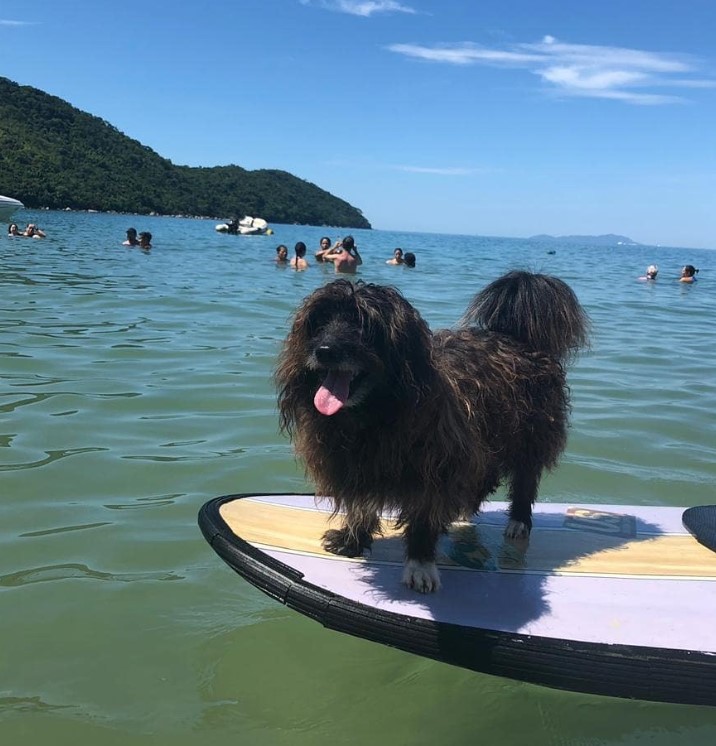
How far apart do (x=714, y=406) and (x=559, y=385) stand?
5416 millimetres

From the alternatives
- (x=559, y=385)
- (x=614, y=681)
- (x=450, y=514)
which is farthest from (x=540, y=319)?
(x=614, y=681)

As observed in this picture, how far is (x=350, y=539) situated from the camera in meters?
4.07

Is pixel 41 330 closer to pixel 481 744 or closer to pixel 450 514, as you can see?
pixel 450 514

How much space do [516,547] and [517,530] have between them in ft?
0.52

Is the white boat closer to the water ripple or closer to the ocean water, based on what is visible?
the ocean water

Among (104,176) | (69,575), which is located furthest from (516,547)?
(104,176)

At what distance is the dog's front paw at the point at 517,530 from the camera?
4547 mm

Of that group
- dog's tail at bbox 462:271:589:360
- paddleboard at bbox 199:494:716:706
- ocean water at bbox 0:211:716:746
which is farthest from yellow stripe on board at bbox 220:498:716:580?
dog's tail at bbox 462:271:589:360

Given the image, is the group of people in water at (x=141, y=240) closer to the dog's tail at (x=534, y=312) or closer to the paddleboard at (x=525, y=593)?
the paddleboard at (x=525, y=593)

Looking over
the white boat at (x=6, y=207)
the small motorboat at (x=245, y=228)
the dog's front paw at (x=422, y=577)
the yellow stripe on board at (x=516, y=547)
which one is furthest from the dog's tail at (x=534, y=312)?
the small motorboat at (x=245, y=228)

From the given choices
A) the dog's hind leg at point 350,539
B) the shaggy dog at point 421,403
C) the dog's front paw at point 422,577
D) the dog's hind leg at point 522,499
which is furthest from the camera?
the dog's hind leg at point 522,499

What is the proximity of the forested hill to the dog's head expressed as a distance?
89.2m

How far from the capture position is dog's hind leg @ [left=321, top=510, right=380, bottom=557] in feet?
13.1

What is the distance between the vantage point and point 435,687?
3459mm
